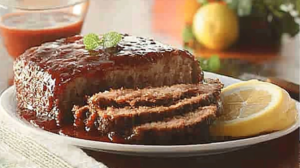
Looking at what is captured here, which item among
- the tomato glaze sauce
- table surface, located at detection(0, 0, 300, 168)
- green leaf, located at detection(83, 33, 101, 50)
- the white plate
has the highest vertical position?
green leaf, located at detection(83, 33, 101, 50)

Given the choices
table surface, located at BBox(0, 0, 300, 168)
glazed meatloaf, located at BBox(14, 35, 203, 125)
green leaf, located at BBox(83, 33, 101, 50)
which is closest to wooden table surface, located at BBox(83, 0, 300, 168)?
table surface, located at BBox(0, 0, 300, 168)

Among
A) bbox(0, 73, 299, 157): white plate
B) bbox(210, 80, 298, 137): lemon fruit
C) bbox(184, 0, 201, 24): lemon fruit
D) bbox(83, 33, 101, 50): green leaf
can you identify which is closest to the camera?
bbox(0, 73, 299, 157): white plate

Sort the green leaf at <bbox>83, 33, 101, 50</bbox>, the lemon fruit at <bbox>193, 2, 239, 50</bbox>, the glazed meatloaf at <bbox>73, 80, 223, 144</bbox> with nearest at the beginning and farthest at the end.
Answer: the glazed meatloaf at <bbox>73, 80, 223, 144</bbox> < the green leaf at <bbox>83, 33, 101, 50</bbox> < the lemon fruit at <bbox>193, 2, 239, 50</bbox>

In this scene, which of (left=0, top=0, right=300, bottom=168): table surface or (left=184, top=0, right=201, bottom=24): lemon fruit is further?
(left=184, top=0, right=201, bottom=24): lemon fruit

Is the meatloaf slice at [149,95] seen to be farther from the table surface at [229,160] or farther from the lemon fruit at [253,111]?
the table surface at [229,160]

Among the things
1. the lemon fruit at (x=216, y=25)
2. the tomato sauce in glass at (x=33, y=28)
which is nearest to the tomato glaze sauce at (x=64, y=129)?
the tomato sauce in glass at (x=33, y=28)

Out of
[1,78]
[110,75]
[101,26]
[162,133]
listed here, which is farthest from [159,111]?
[101,26]

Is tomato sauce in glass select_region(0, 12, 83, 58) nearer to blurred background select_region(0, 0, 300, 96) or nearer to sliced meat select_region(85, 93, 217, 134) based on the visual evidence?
blurred background select_region(0, 0, 300, 96)

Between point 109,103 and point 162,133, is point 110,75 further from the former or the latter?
point 162,133
